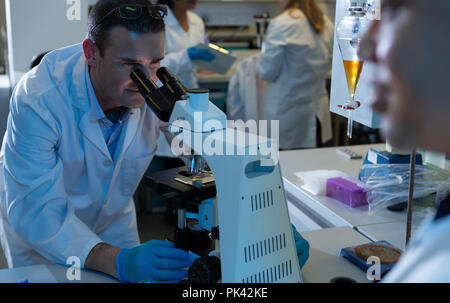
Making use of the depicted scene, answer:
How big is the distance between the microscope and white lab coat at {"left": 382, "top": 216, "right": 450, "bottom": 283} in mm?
421

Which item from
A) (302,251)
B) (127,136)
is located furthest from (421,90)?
(127,136)

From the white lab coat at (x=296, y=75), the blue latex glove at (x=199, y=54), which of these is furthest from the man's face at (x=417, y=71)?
the white lab coat at (x=296, y=75)

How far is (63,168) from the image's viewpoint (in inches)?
57.8

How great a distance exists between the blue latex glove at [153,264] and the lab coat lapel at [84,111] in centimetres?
43

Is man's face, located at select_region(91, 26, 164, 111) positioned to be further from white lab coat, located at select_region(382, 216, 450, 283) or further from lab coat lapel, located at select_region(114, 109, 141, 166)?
white lab coat, located at select_region(382, 216, 450, 283)

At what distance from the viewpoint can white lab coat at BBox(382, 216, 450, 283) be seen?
44 cm

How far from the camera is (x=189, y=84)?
3199 mm

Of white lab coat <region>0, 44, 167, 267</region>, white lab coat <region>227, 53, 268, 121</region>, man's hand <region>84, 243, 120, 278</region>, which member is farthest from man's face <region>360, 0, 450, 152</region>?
white lab coat <region>227, 53, 268, 121</region>

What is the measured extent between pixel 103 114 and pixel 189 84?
176 centimetres

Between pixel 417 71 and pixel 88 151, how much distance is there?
1177 mm

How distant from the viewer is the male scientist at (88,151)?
1230mm

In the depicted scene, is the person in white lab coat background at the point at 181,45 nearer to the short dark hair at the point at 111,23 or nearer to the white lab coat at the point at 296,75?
the white lab coat at the point at 296,75

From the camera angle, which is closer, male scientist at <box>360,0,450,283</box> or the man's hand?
male scientist at <box>360,0,450,283</box>
